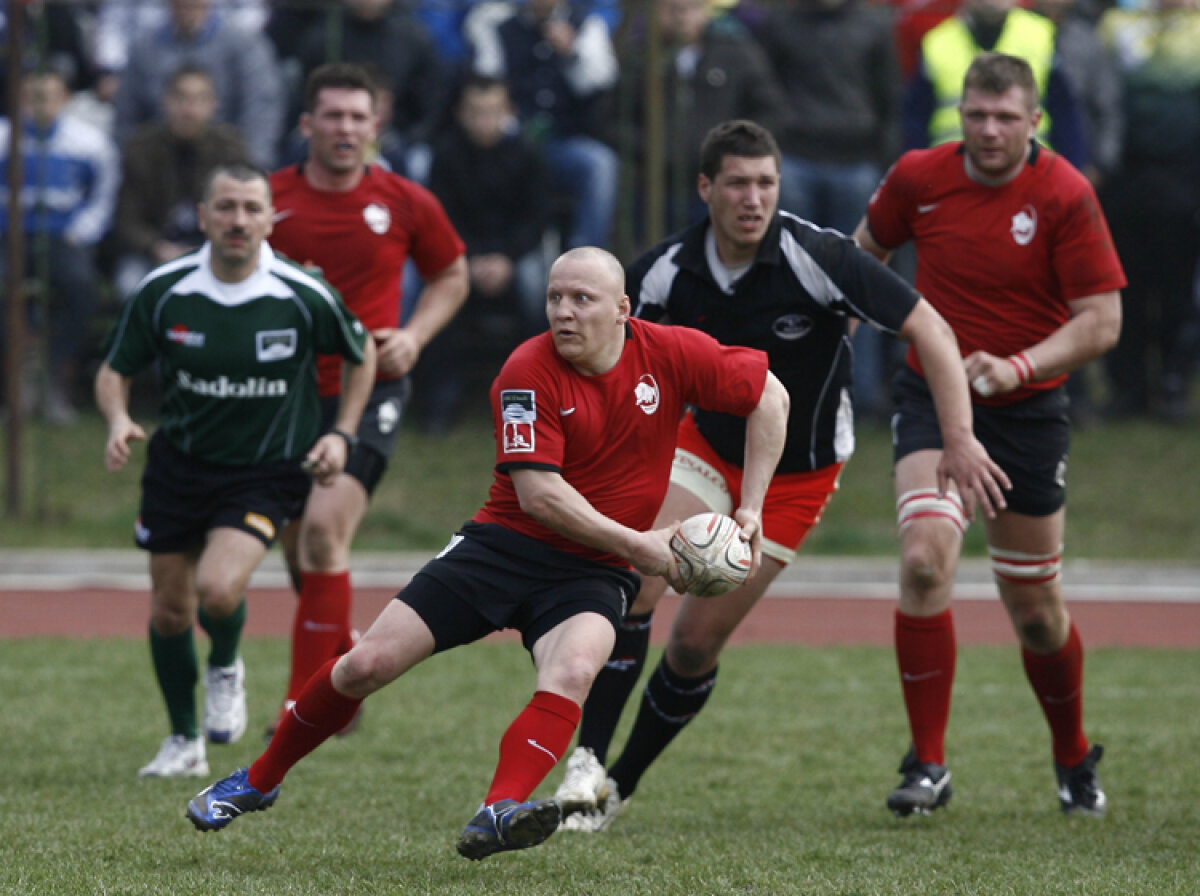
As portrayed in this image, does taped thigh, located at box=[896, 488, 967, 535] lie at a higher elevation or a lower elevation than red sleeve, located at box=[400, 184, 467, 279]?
lower

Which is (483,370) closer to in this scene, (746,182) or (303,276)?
(303,276)

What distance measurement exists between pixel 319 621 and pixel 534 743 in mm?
2651

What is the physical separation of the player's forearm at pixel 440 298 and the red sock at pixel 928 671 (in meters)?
2.68

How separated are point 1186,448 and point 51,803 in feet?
31.2

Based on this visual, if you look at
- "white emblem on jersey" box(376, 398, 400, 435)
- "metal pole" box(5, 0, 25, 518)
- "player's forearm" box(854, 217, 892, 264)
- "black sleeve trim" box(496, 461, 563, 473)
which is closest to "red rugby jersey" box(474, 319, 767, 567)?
"black sleeve trim" box(496, 461, 563, 473)

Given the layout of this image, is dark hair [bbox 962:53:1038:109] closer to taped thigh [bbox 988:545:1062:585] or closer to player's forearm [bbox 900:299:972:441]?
player's forearm [bbox 900:299:972:441]

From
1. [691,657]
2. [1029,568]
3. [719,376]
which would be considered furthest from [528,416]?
[1029,568]

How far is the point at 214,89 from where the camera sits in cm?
1282

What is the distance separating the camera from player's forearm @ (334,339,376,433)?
6.90 metres

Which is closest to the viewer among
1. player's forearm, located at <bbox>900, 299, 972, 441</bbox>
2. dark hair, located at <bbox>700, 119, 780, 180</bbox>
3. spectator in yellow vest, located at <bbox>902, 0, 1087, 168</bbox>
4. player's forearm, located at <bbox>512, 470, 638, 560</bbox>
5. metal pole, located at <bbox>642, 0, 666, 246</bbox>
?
player's forearm, located at <bbox>512, 470, 638, 560</bbox>

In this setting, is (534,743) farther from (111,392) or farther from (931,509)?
(111,392)

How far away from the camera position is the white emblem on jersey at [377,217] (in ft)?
25.2

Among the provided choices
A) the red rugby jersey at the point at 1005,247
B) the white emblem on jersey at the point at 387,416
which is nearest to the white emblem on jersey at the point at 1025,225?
the red rugby jersey at the point at 1005,247

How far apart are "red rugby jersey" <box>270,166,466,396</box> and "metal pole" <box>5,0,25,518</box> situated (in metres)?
5.20
